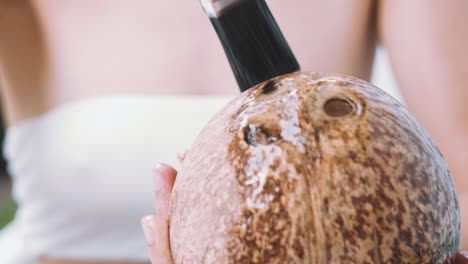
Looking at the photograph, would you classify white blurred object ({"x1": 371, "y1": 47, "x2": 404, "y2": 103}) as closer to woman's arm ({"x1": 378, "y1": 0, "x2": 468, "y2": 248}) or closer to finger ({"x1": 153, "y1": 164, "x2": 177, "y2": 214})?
woman's arm ({"x1": 378, "y1": 0, "x2": 468, "y2": 248})

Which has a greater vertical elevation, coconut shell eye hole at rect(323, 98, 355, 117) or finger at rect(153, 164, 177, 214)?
coconut shell eye hole at rect(323, 98, 355, 117)

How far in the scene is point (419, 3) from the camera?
1160 millimetres

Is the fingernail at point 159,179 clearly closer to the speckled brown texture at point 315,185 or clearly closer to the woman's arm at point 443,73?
the speckled brown texture at point 315,185

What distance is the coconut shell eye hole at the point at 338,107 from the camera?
56cm

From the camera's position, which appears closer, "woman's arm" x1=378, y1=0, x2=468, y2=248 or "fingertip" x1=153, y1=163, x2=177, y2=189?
"fingertip" x1=153, y1=163, x2=177, y2=189

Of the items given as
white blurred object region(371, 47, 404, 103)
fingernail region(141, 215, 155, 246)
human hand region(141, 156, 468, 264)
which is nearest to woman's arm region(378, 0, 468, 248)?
white blurred object region(371, 47, 404, 103)

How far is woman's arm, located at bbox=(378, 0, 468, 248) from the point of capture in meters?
1.11

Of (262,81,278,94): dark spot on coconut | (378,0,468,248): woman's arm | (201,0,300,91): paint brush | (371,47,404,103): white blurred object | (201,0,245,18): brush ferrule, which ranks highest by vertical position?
(201,0,245,18): brush ferrule

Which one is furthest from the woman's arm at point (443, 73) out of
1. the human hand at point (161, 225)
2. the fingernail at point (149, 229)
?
the fingernail at point (149, 229)

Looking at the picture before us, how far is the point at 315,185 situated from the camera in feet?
1.67

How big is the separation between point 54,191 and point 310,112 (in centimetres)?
104

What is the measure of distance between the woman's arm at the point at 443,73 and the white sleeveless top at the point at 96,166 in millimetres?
418

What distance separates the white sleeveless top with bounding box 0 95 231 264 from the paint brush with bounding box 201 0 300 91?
0.69 meters

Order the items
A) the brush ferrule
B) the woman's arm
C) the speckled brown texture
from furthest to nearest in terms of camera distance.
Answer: the woman's arm < the brush ferrule < the speckled brown texture
